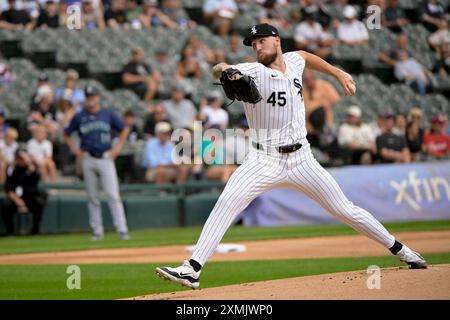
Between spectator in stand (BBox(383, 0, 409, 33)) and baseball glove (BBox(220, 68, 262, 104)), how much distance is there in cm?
1617

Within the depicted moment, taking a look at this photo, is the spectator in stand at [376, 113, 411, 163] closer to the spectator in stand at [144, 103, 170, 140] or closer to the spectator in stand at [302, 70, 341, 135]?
the spectator in stand at [302, 70, 341, 135]

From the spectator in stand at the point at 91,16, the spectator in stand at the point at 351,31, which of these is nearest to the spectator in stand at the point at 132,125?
the spectator in stand at the point at 91,16

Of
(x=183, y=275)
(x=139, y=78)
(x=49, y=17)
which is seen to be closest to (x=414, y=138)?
(x=139, y=78)

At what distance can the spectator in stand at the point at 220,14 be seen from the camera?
2086 cm

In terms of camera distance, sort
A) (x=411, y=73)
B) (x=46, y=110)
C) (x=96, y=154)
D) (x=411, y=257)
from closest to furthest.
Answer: (x=411, y=257) → (x=96, y=154) → (x=46, y=110) → (x=411, y=73)

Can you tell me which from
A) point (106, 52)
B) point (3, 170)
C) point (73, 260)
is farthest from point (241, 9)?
point (73, 260)

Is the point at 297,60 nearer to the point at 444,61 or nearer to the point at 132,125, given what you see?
the point at 132,125

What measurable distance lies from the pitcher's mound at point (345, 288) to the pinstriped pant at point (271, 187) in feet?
1.24

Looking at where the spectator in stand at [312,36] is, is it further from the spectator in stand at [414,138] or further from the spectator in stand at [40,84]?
the spectator in stand at [40,84]

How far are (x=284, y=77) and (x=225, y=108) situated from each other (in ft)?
37.9

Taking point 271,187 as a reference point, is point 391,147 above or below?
above

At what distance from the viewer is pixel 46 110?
677 inches

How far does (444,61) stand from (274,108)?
15841 millimetres

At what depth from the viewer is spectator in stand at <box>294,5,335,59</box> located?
20641 mm
